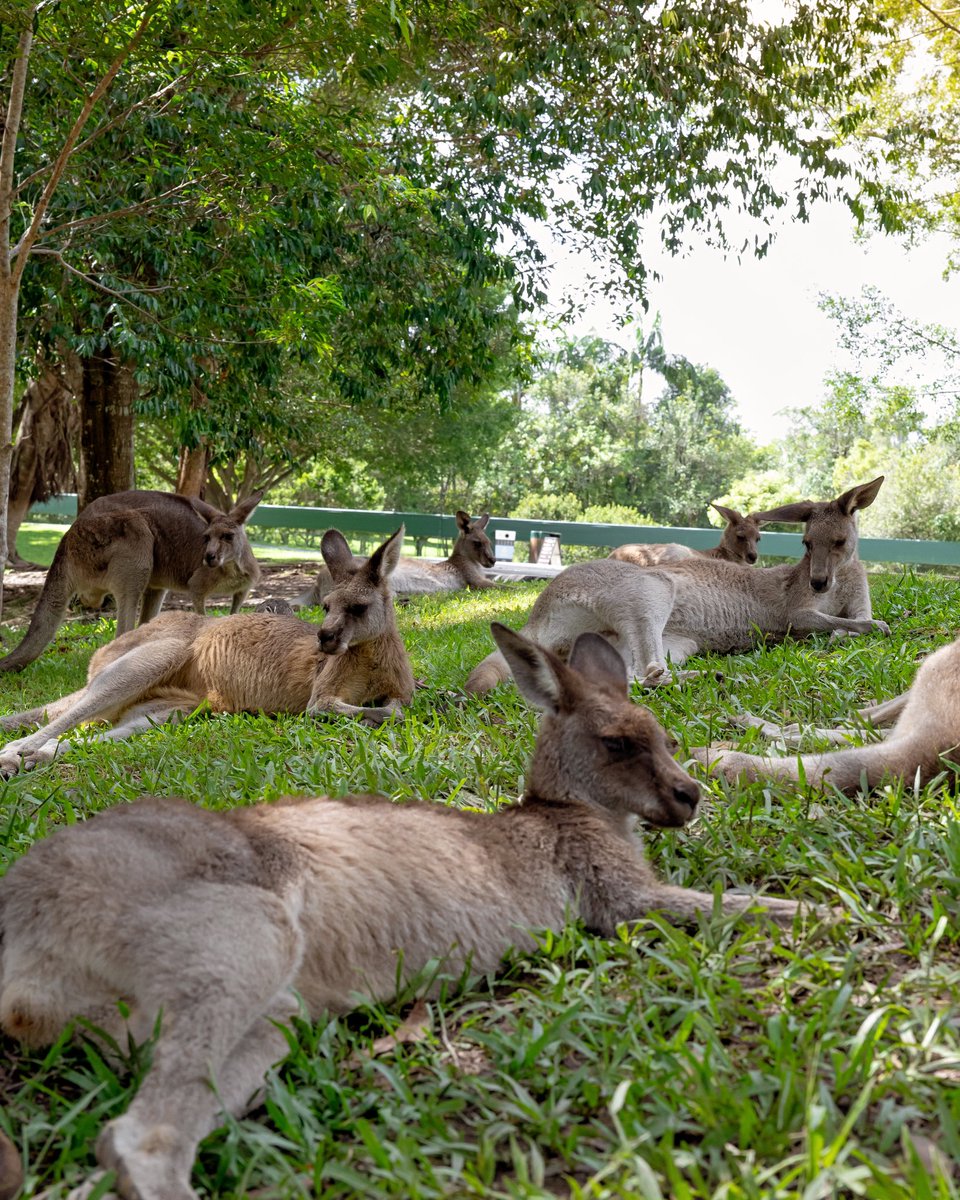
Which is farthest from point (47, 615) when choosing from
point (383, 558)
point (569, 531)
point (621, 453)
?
point (621, 453)

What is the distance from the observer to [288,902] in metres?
2.39

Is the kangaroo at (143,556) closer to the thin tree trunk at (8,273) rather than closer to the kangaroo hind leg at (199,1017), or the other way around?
the thin tree trunk at (8,273)

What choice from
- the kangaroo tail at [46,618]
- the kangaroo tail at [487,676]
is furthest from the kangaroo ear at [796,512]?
the kangaroo tail at [46,618]

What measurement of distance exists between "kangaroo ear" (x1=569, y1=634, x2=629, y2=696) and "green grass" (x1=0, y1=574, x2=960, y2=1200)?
522 millimetres

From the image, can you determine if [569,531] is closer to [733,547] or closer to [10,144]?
[733,547]

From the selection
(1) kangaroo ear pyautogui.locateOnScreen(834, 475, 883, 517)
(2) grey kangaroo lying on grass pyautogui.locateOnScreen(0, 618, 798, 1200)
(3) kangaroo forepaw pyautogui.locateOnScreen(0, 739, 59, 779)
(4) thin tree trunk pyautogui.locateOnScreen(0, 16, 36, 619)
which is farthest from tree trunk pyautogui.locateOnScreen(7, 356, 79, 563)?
(2) grey kangaroo lying on grass pyautogui.locateOnScreen(0, 618, 798, 1200)

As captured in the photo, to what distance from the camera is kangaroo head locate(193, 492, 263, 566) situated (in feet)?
31.2

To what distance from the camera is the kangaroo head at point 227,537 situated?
9523mm

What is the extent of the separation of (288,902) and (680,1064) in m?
0.88

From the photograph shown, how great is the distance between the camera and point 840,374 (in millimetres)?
23672

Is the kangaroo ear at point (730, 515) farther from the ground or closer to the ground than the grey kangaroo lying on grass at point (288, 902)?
farther from the ground

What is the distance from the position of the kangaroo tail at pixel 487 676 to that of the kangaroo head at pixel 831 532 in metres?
2.35

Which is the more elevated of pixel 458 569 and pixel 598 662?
pixel 598 662

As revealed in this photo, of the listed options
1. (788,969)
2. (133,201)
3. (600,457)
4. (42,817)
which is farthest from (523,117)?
(600,457)
